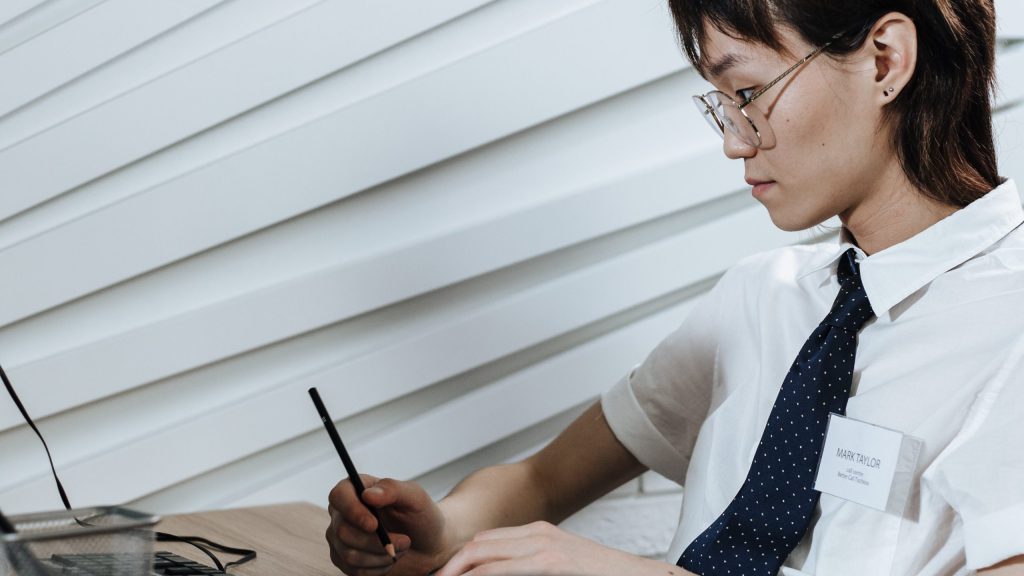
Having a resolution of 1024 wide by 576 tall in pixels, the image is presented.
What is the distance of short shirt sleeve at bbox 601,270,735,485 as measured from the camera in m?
1.31

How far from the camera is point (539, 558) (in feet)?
2.85

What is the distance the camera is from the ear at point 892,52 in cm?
102

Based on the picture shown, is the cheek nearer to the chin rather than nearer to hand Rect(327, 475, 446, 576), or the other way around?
the chin

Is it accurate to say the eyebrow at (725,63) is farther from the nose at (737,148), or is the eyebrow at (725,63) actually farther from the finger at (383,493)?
the finger at (383,493)

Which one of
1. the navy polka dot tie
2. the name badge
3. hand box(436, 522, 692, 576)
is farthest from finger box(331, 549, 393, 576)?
the name badge

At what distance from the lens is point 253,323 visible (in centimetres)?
152

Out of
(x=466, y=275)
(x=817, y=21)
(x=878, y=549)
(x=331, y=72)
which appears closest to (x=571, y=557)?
(x=878, y=549)

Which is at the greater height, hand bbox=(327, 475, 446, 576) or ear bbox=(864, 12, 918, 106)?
ear bbox=(864, 12, 918, 106)

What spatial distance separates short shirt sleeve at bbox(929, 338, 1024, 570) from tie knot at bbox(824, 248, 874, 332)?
5.7 inches

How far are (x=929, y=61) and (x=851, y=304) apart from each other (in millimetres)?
247

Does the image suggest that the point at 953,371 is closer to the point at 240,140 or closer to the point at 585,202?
the point at 585,202

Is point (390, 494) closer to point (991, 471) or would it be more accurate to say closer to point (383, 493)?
point (383, 493)

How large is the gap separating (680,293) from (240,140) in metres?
0.70

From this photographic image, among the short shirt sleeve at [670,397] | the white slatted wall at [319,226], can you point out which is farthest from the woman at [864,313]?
the white slatted wall at [319,226]
